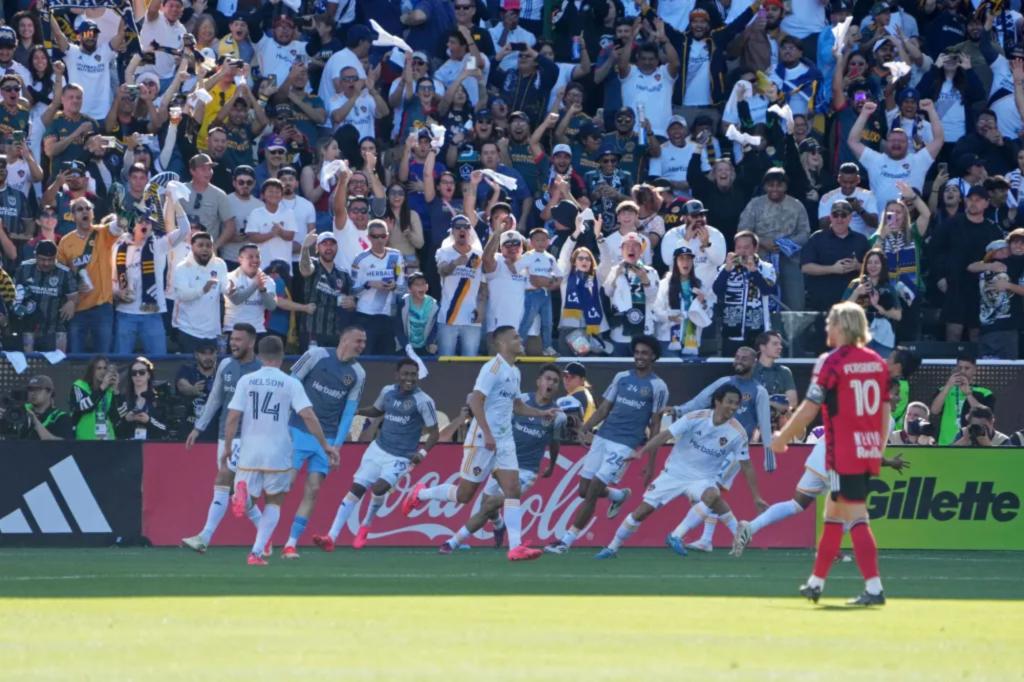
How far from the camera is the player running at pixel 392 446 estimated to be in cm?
1888

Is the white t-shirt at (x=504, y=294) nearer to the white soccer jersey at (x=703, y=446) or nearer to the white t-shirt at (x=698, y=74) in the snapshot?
the white soccer jersey at (x=703, y=446)

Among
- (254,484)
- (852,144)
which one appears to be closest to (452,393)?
(254,484)

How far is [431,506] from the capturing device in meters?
20.0

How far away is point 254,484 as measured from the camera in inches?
674

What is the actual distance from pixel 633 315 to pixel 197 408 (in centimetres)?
517

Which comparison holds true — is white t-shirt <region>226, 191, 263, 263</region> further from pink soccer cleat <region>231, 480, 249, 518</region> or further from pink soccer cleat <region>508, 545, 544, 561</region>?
pink soccer cleat <region>508, 545, 544, 561</region>

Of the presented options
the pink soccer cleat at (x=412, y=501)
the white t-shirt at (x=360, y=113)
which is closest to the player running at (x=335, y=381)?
the pink soccer cleat at (x=412, y=501)

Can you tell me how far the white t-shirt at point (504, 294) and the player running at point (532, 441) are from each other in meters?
1.84

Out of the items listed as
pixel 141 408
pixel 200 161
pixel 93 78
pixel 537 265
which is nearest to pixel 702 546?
pixel 537 265

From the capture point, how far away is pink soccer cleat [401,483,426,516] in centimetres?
1951

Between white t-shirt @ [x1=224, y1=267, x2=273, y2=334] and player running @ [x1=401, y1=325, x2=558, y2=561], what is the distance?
3306mm

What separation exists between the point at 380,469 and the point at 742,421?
3979 mm

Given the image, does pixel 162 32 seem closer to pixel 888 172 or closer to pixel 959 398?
pixel 888 172

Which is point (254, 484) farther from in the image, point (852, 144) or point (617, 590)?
point (852, 144)
